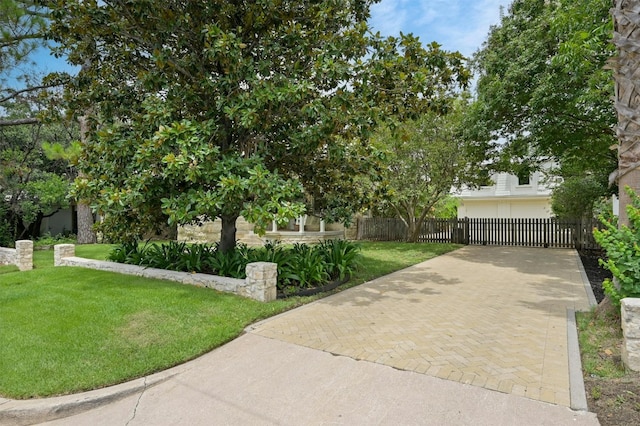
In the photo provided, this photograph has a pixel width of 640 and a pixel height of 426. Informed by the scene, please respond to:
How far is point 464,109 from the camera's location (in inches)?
523

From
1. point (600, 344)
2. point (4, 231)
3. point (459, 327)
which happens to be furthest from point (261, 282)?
point (4, 231)

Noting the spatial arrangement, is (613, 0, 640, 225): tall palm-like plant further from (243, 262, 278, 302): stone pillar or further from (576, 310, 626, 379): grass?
(243, 262, 278, 302): stone pillar

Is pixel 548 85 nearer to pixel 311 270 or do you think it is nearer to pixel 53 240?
pixel 311 270

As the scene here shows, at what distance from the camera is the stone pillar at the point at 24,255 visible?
10.2m

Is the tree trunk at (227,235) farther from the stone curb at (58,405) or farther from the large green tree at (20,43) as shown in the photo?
the large green tree at (20,43)

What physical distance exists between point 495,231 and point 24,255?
679 inches

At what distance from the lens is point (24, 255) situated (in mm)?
10219

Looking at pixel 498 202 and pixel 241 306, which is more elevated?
pixel 498 202

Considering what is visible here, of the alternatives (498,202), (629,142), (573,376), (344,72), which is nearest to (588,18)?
(629,142)

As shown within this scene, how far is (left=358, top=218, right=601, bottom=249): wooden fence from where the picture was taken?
47.2 ft

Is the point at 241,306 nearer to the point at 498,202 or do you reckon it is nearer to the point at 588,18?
the point at 588,18

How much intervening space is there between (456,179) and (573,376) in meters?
12.3

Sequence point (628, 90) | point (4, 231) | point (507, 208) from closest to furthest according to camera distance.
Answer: point (628, 90) < point (4, 231) < point (507, 208)

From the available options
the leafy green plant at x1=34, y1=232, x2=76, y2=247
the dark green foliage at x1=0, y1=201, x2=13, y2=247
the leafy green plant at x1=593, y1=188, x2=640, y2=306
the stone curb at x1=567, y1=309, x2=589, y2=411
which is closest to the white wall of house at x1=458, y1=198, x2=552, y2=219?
the stone curb at x1=567, y1=309, x2=589, y2=411
